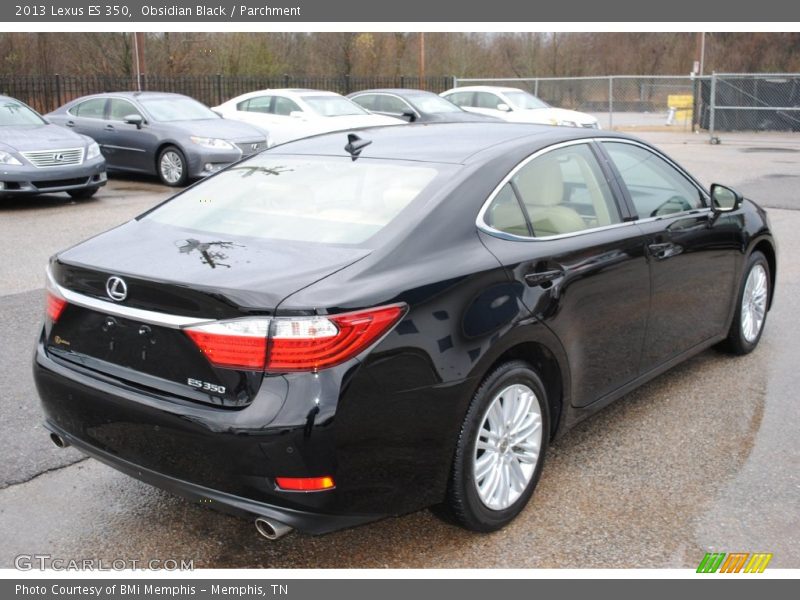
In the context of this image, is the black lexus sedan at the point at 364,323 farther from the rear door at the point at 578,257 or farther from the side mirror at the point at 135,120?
the side mirror at the point at 135,120

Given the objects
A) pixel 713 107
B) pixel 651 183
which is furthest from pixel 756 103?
pixel 651 183

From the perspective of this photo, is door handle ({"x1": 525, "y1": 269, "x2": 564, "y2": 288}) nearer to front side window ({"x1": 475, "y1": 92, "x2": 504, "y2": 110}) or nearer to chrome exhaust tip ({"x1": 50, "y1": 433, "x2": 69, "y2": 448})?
chrome exhaust tip ({"x1": 50, "y1": 433, "x2": 69, "y2": 448})

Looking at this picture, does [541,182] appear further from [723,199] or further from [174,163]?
[174,163]

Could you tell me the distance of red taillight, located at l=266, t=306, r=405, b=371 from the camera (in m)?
2.81

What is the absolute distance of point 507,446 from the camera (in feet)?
11.4

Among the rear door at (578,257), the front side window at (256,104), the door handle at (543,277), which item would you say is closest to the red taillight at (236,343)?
the rear door at (578,257)

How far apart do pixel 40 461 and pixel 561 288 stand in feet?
8.24

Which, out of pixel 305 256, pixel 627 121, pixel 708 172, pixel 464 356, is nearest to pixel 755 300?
pixel 464 356

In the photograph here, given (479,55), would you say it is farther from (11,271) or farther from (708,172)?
(11,271)

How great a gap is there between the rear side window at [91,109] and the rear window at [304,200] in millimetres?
12045

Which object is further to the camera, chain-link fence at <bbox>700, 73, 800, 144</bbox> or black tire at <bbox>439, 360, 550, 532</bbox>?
chain-link fence at <bbox>700, 73, 800, 144</bbox>

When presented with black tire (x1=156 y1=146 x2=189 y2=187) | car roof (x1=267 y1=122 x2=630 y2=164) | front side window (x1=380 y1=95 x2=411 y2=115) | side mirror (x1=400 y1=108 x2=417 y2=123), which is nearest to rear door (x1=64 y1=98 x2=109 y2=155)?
black tire (x1=156 y1=146 x2=189 y2=187)

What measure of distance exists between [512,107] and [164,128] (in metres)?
9.63

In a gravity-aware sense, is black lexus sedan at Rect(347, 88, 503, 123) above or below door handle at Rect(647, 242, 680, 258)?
above
